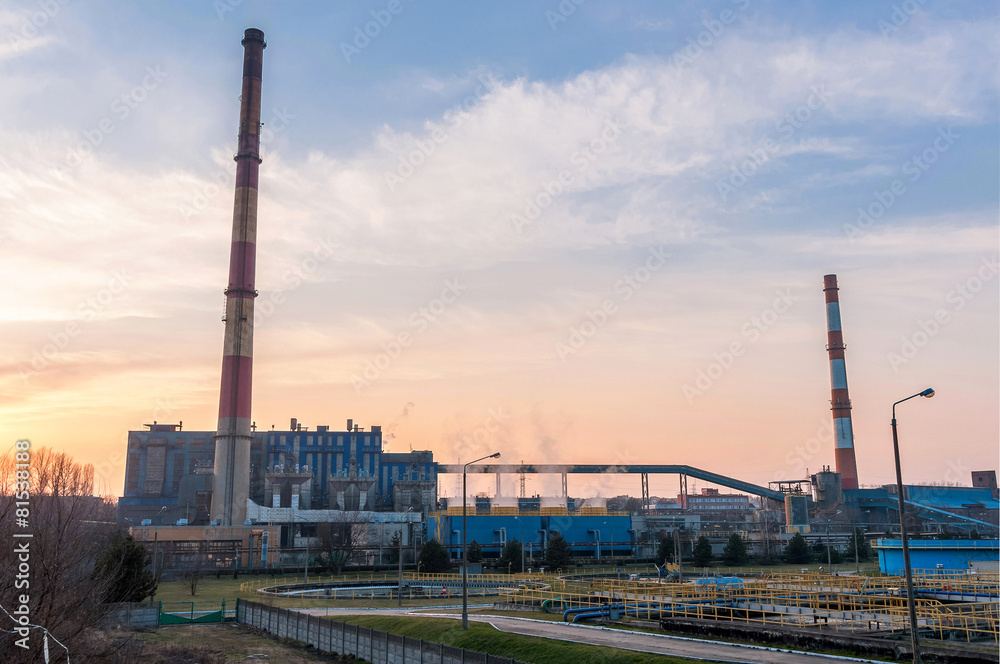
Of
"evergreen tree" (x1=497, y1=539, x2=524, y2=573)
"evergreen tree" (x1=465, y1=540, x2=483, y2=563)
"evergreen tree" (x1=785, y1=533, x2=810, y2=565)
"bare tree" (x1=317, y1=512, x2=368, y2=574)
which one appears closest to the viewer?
"evergreen tree" (x1=497, y1=539, x2=524, y2=573)

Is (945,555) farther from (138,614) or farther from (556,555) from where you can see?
(138,614)

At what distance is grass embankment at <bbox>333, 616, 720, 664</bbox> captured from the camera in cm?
2494

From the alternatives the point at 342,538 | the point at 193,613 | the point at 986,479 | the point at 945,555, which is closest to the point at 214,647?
the point at 193,613

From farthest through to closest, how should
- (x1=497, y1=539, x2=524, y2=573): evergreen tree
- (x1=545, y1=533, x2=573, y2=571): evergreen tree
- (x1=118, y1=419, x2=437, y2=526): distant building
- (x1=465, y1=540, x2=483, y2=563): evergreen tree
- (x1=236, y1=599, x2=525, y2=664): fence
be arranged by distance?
(x1=118, y1=419, x2=437, y2=526): distant building, (x1=465, y1=540, x2=483, y2=563): evergreen tree, (x1=545, y1=533, x2=573, y2=571): evergreen tree, (x1=497, y1=539, x2=524, y2=573): evergreen tree, (x1=236, y1=599, x2=525, y2=664): fence

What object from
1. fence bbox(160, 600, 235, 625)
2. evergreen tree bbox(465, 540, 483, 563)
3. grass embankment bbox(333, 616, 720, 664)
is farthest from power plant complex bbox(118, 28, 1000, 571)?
grass embankment bbox(333, 616, 720, 664)

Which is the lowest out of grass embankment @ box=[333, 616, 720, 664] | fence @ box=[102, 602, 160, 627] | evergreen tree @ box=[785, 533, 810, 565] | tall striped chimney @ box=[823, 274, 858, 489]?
evergreen tree @ box=[785, 533, 810, 565]

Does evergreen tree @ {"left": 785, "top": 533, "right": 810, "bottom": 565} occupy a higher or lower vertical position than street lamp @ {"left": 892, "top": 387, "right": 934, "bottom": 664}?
lower

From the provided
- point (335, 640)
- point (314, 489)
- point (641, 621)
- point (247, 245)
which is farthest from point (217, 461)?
point (641, 621)

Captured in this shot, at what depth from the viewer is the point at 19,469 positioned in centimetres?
2022

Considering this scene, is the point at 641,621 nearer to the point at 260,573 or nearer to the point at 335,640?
the point at 335,640

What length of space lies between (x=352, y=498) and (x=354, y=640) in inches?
2925

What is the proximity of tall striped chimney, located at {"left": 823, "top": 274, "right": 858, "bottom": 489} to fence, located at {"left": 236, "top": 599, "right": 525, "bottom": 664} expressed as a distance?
91546 millimetres

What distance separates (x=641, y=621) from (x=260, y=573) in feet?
159

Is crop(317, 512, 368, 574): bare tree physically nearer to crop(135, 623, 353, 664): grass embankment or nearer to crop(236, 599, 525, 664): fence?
crop(236, 599, 525, 664): fence
